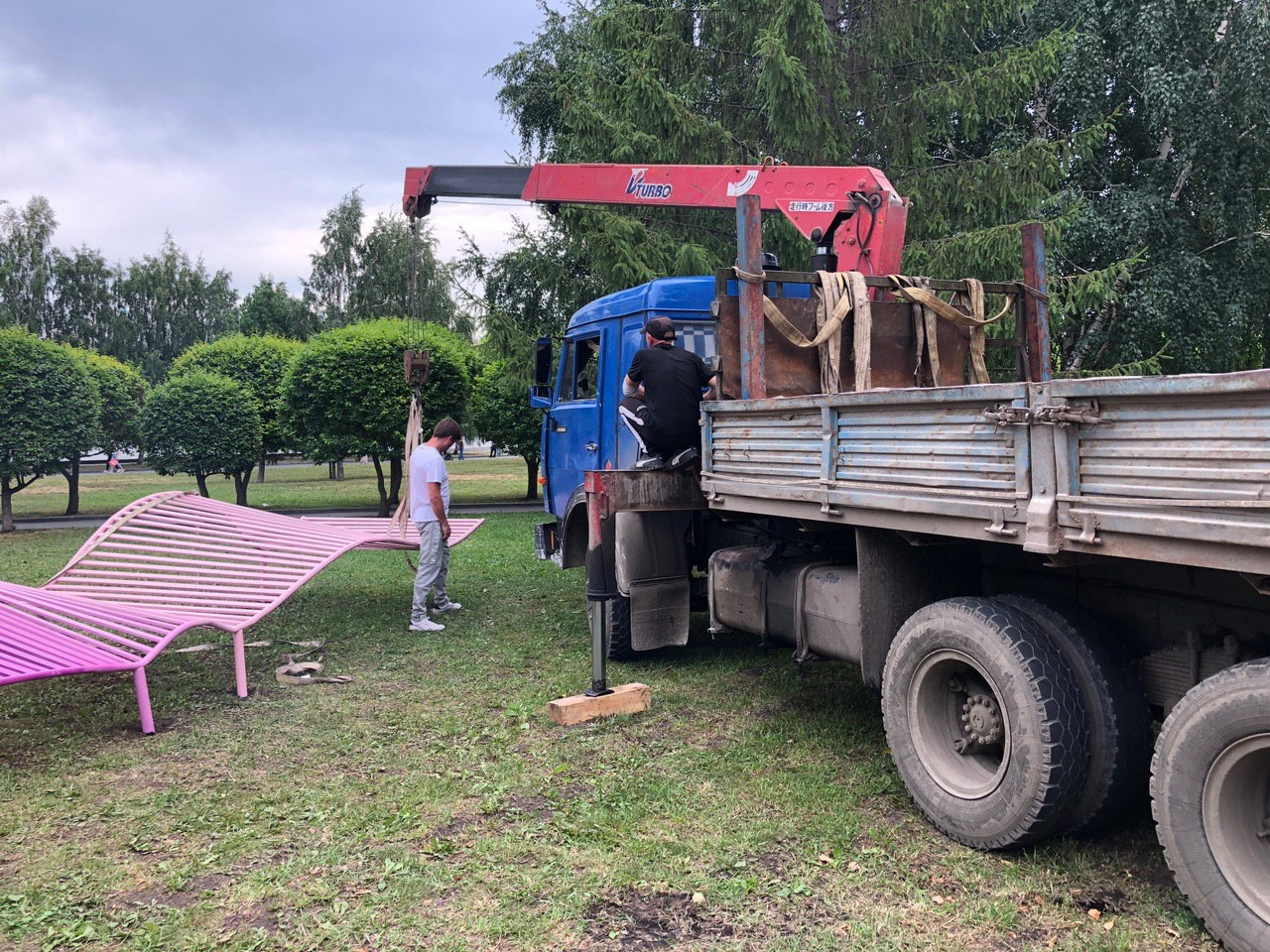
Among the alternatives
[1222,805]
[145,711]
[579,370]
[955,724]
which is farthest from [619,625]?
[1222,805]

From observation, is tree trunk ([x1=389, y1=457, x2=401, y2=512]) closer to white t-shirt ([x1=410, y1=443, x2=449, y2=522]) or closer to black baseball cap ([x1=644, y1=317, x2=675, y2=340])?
white t-shirt ([x1=410, y1=443, x2=449, y2=522])

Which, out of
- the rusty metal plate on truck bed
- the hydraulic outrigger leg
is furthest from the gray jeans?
the rusty metal plate on truck bed

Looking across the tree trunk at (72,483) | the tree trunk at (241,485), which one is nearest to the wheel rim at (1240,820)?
the tree trunk at (72,483)

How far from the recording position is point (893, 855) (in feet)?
12.2

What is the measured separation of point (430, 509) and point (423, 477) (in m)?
0.30

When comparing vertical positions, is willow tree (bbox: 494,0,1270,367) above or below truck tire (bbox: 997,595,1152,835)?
above

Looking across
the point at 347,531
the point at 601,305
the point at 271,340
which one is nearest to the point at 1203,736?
the point at 601,305

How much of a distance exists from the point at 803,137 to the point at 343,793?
12.6 metres

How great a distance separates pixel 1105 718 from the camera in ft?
11.3

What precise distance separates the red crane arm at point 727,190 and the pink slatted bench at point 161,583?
10.1 feet

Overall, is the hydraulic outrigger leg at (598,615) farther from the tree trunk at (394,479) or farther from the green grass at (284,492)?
the green grass at (284,492)

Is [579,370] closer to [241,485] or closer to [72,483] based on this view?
[241,485]

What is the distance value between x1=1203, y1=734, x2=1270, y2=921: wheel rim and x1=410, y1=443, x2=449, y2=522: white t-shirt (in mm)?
5993

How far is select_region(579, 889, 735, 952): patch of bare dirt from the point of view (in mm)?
3158
